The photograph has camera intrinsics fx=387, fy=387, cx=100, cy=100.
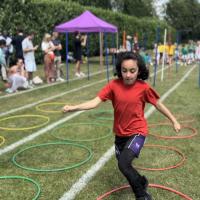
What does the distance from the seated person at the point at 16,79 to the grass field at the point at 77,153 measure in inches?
75.0

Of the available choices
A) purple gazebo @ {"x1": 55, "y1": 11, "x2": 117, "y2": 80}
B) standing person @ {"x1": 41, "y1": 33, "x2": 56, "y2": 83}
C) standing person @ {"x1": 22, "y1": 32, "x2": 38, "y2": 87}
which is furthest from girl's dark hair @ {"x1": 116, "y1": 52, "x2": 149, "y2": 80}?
purple gazebo @ {"x1": 55, "y1": 11, "x2": 117, "y2": 80}

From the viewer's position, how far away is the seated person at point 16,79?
43.9ft

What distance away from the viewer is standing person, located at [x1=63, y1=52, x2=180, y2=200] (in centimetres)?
437

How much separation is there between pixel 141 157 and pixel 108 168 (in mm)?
750

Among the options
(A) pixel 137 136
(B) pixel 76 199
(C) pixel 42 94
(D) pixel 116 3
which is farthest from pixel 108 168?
(D) pixel 116 3

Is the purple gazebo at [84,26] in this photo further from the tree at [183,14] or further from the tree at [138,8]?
the tree at [183,14]

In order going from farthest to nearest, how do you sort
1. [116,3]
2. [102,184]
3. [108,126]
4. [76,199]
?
1. [116,3]
2. [108,126]
3. [102,184]
4. [76,199]

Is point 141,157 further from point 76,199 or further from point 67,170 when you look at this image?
point 76,199

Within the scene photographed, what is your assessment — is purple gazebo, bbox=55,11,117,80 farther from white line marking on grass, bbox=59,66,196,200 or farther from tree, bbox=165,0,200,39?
tree, bbox=165,0,200,39

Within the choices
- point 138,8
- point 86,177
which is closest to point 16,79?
point 86,177

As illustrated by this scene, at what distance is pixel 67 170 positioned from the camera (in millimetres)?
5766

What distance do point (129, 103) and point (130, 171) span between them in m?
0.78

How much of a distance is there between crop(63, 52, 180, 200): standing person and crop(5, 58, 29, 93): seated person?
926 cm

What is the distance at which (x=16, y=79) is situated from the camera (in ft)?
44.3
